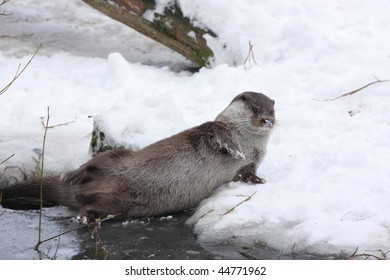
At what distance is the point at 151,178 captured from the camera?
392 centimetres

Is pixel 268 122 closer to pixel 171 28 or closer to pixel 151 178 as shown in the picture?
pixel 151 178

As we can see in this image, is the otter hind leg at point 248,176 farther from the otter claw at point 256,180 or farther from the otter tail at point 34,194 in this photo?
the otter tail at point 34,194

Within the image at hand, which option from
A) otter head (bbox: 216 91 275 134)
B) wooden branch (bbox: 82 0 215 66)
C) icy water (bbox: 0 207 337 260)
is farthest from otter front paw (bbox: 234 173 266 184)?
wooden branch (bbox: 82 0 215 66)

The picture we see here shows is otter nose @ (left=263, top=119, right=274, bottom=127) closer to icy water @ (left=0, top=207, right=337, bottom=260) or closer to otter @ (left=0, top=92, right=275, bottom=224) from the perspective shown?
otter @ (left=0, top=92, right=275, bottom=224)

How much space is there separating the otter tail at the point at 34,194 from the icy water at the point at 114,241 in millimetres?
73

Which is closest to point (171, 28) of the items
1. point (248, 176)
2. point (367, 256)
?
point (248, 176)

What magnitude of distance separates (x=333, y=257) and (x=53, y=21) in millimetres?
4806

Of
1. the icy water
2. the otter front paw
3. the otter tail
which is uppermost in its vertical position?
the otter front paw

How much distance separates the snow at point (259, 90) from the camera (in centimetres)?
368

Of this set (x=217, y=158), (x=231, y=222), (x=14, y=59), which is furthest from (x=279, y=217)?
(x=14, y=59)

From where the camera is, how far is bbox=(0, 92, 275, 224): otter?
3875 mm

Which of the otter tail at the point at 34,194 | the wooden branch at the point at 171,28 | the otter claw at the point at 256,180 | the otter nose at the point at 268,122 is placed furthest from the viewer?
the wooden branch at the point at 171,28

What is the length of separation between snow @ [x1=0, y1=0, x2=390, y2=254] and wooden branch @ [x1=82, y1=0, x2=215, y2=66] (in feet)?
0.29

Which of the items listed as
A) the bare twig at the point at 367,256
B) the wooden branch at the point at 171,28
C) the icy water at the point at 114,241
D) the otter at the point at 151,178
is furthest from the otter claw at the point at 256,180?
the wooden branch at the point at 171,28
